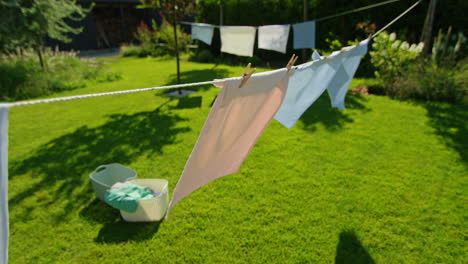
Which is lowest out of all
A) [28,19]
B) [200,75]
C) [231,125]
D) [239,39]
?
[200,75]

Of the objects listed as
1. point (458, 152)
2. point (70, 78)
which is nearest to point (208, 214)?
point (458, 152)

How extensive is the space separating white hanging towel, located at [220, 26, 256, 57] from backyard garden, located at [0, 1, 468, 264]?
66.1 inches

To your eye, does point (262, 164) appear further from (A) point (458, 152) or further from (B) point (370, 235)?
(A) point (458, 152)

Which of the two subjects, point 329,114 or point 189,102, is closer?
point 329,114

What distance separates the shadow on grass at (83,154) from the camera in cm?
337

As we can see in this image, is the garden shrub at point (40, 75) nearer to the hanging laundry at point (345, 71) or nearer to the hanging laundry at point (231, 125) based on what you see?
the hanging laundry at point (231, 125)

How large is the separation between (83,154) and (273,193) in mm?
2963

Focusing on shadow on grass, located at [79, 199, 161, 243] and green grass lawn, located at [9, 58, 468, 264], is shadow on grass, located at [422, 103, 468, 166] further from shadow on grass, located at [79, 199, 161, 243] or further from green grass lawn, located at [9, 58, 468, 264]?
shadow on grass, located at [79, 199, 161, 243]

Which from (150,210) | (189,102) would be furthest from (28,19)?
(150,210)

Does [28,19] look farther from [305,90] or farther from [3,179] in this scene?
[3,179]

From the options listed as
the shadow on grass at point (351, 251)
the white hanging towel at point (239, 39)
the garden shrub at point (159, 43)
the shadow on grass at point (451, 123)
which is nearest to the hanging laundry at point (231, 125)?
the shadow on grass at point (351, 251)

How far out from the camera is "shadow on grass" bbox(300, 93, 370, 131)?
5051mm

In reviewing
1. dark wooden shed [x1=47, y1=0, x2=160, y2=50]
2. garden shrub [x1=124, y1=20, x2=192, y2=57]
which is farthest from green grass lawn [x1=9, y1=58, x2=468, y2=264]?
dark wooden shed [x1=47, y1=0, x2=160, y2=50]

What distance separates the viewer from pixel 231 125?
182 cm
